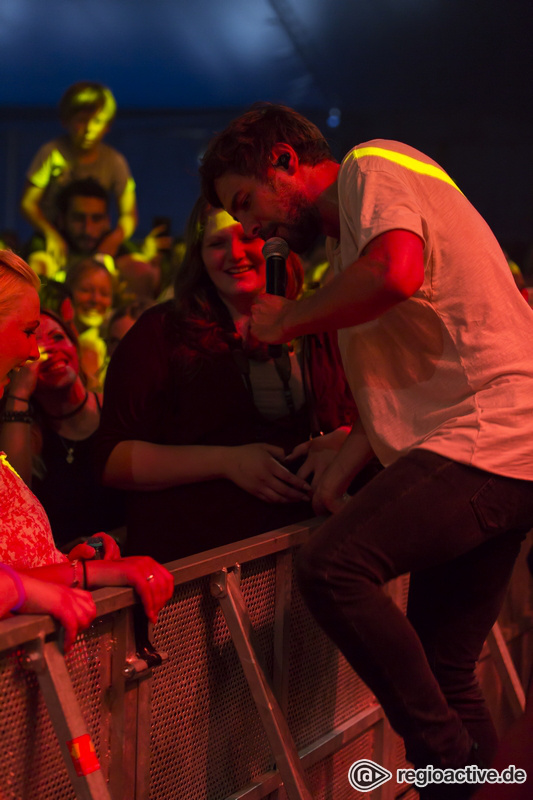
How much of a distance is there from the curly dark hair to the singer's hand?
34 centimetres

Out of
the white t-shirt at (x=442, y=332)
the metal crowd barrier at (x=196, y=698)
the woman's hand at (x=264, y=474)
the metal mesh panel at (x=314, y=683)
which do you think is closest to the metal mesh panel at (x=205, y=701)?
the metal crowd barrier at (x=196, y=698)

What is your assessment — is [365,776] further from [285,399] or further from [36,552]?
[36,552]

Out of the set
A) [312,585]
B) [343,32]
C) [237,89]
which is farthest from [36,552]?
[237,89]

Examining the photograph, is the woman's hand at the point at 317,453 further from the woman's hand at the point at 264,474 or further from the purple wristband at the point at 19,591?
the purple wristband at the point at 19,591

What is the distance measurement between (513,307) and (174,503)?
1.11 m

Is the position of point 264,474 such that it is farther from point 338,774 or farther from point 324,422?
point 338,774

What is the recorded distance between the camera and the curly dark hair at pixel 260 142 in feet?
6.05

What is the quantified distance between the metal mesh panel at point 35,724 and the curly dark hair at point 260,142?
107cm

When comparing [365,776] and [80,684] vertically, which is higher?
[80,684]

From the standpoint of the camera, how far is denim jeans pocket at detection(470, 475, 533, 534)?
149cm

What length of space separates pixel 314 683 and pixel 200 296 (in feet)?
3.64

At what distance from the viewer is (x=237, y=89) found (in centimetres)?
1119

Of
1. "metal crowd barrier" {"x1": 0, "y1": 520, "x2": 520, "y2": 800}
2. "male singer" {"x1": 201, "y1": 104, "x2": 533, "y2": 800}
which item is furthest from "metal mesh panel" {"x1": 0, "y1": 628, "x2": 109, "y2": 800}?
"male singer" {"x1": 201, "y1": 104, "x2": 533, "y2": 800}

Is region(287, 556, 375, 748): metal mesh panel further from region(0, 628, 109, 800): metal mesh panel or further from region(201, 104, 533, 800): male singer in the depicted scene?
region(0, 628, 109, 800): metal mesh panel
